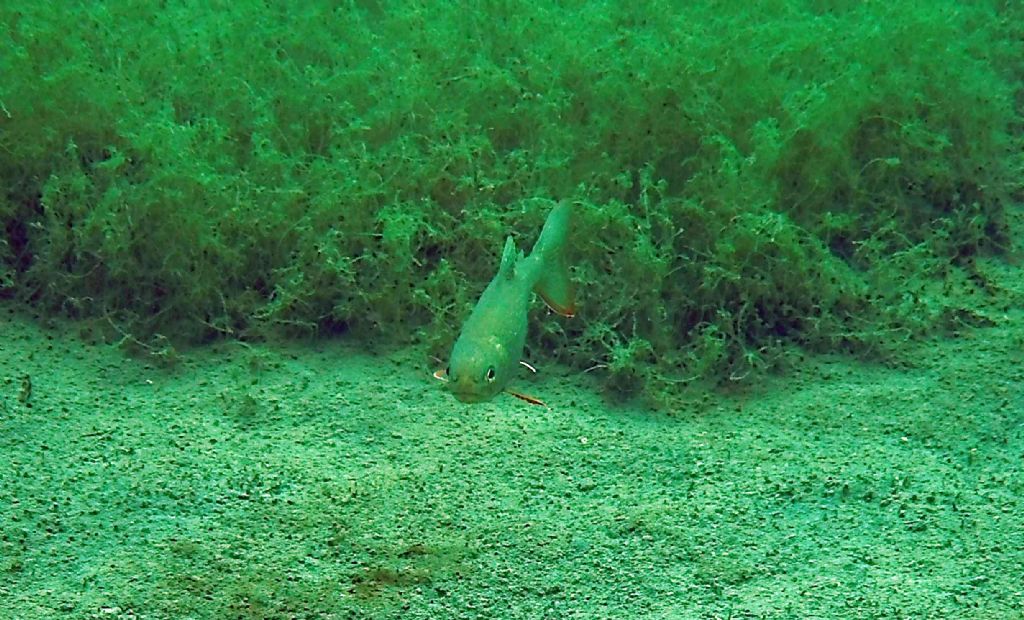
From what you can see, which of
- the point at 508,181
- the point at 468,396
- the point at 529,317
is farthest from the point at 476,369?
the point at 508,181

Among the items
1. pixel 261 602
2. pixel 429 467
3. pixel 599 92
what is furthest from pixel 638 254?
pixel 261 602

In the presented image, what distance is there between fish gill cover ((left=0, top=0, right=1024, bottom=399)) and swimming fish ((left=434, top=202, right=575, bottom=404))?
172 centimetres

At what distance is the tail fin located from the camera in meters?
3.53

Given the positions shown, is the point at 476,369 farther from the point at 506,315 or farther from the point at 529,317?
the point at 529,317

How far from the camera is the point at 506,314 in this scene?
3.24 metres

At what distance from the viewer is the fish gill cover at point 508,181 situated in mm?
5594

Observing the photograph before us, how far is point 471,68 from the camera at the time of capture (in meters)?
6.28

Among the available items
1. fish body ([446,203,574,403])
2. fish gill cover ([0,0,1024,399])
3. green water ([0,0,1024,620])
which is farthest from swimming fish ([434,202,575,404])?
fish gill cover ([0,0,1024,399])

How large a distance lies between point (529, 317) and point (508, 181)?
3.24ft

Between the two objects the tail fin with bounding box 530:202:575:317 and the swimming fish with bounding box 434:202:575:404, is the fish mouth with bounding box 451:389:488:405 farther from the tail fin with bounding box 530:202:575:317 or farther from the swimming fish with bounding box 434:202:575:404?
the tail fin with bounding box 530:202:575:317

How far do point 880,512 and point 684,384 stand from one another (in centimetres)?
142

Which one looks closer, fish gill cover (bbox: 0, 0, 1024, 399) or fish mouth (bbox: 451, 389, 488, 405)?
fish mouth (bbox: 451, 389, 488, 405)

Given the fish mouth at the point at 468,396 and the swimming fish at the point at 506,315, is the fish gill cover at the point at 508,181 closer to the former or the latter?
the swimming fish at the point at 506,315

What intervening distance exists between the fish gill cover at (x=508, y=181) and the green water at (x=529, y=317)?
26mm
